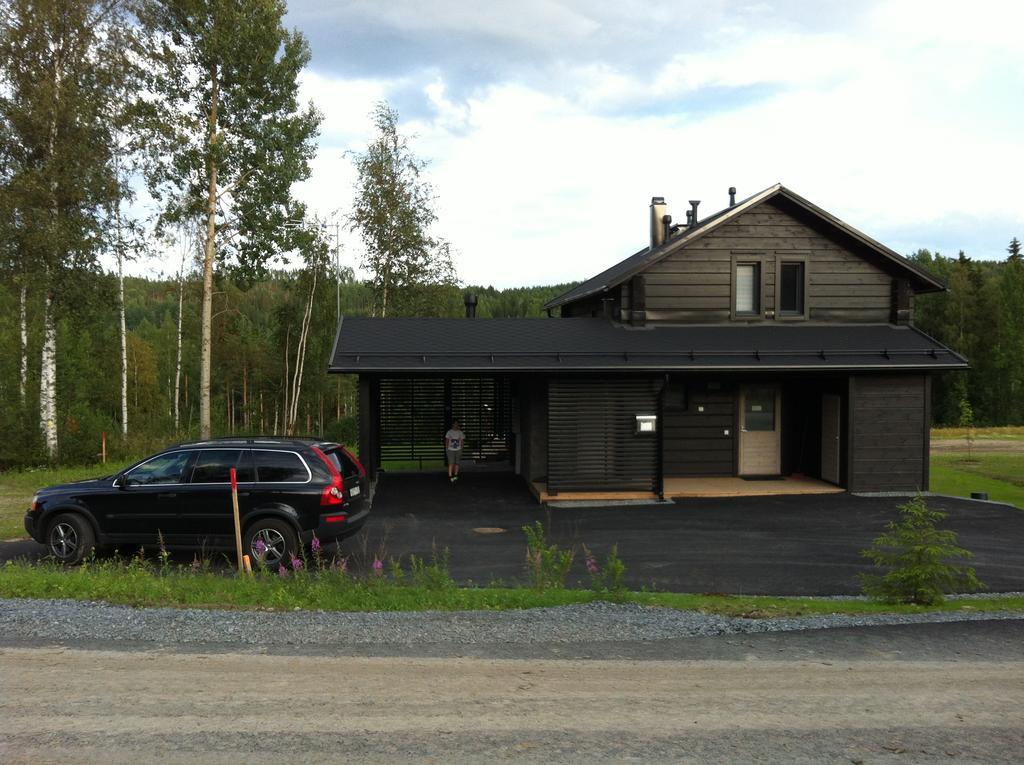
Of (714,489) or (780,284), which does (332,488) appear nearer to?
(714,489)

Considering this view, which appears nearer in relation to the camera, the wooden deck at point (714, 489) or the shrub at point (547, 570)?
the shrub at point (547, 570)

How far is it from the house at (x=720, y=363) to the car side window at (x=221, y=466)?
4.99 metres

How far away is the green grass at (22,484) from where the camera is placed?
40.9ft

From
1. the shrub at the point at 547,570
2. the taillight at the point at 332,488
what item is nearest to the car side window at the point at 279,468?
the taillight at the point at 332,488

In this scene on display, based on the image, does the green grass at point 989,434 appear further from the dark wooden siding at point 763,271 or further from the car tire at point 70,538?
the car tire at point 70,538

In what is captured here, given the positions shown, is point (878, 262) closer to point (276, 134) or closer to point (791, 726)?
point (791, 726)

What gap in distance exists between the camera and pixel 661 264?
Result: 1752 centimetres

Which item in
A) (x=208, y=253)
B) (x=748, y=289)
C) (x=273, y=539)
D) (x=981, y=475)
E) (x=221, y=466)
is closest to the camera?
(x=273, y=539)

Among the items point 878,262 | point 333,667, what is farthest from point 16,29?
point 878,262

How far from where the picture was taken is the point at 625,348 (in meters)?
15.9

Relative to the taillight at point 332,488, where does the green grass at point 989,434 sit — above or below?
below

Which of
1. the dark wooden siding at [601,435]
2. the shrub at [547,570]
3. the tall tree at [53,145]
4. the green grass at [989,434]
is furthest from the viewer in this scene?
the green grass at [989,434]

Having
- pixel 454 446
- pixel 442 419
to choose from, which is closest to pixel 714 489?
pixel 454 446

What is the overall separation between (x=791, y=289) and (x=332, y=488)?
12993mm
